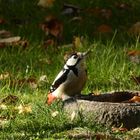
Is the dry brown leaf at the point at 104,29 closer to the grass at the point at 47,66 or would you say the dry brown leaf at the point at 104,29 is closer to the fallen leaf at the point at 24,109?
the grass at the point at 47,66

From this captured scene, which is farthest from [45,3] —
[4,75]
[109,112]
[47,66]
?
[109,112]

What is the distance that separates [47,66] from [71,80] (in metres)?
1.83

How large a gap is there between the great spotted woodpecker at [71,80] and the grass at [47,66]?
173 mm

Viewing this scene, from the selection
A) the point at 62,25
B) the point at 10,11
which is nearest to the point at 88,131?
the point at 62,25

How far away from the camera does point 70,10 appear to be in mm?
9539

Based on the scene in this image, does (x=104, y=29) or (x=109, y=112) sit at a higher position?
(x=104, y=29)

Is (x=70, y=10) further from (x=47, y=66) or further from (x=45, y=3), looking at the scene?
(x=47, y=66)

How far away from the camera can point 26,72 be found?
7398 millimetres

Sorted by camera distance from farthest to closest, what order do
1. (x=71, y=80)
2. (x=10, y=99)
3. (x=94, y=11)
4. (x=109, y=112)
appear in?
(x=94, y=11) → (x=10, y=99) → (x=71, y=80) → (x=109, y=112)

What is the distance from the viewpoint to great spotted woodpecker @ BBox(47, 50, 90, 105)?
593cm

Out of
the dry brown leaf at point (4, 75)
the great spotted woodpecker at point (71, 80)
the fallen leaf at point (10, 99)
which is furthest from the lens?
the dry brown leaf at point (4, 75)

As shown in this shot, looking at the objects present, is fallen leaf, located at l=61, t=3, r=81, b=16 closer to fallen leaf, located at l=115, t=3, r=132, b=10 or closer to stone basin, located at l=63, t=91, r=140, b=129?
fallen leaf, located at l=115, t=3, r=132, b=10

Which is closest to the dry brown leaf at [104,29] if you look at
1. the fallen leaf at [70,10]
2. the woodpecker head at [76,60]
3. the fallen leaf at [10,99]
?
the fallen leaf at [70,10]

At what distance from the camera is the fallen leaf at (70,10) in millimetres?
9492
